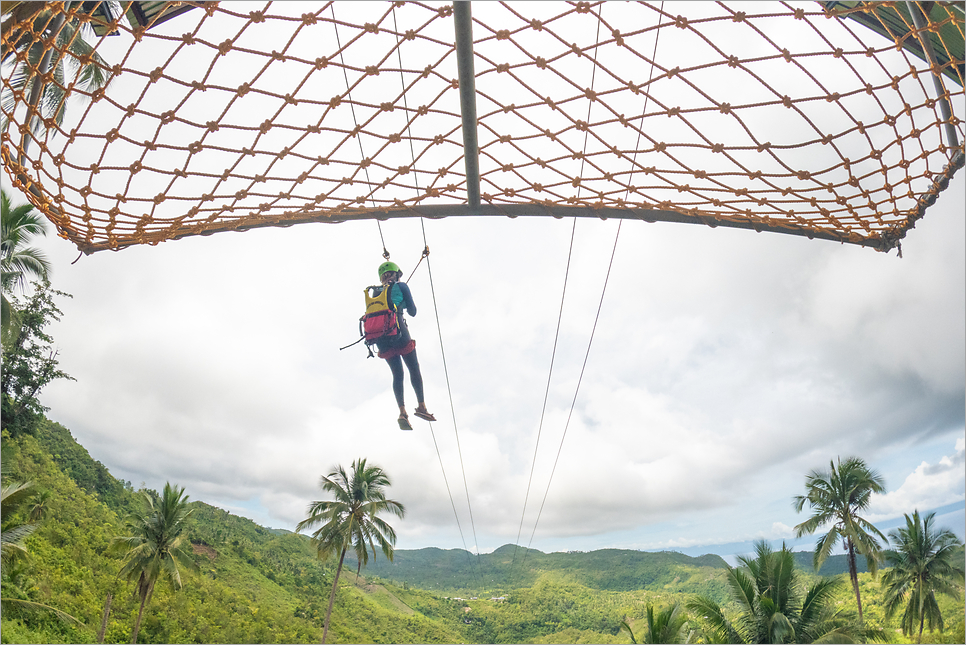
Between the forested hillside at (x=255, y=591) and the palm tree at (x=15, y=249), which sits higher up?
the palm tree at (x=15, y=249)

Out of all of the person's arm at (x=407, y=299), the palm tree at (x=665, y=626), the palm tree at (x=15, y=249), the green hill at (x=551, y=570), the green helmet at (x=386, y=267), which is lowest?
the green hill at (x=551, y=570)

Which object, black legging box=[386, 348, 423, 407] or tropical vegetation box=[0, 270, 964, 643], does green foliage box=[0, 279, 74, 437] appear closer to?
tropical vegetation box=[0, 270, 964, 643]

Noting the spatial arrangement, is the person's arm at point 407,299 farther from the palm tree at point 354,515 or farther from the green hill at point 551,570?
the green hill at point 551,570

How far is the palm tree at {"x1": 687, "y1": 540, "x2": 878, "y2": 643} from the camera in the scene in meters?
10.0

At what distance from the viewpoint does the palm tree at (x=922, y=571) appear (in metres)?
15.2

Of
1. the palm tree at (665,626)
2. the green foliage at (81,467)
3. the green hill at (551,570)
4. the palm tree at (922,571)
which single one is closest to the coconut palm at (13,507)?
the palm tree at (665,626)

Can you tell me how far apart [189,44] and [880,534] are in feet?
58.9

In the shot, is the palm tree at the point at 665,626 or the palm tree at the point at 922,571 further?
the palm tree at the point at 922,571

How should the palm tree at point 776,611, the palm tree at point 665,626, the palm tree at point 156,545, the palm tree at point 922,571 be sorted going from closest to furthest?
1. the palm tree at point 776,611
2. the palm tree at point 665,626
3. the palm tree at point 156,545
4. the palm tree at point 922,571

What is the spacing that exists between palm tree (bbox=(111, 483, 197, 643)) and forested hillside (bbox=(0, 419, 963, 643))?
1.94 meters

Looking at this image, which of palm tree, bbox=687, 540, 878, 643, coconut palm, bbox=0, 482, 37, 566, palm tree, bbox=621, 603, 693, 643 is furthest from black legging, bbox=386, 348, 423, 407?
palm tree, bbox=687, 540, 878, 643

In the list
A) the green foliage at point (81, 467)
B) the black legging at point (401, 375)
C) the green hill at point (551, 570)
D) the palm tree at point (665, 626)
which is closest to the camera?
the black legging at point (401, 375)

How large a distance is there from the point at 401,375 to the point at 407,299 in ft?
2.45

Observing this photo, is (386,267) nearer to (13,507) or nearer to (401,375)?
(401,375)
